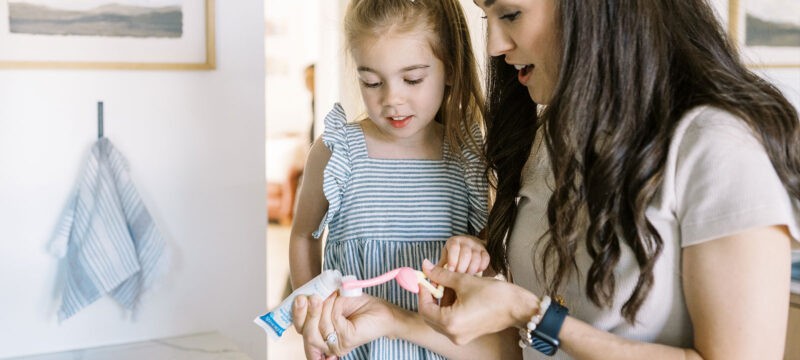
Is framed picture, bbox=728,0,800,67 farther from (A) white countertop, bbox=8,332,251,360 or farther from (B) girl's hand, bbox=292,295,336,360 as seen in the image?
(B) girl's hand, bbox=292,295,336,360

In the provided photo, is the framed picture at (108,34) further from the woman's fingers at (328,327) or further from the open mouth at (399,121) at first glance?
the woman's fingers at (328,327)

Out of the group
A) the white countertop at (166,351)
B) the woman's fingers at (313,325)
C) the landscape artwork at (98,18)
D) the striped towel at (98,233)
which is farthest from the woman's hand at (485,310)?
the landscape artwork at (98,18)

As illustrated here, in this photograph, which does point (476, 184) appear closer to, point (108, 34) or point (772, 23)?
point (108, 34)

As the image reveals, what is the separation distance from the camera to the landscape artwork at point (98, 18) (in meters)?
1.99

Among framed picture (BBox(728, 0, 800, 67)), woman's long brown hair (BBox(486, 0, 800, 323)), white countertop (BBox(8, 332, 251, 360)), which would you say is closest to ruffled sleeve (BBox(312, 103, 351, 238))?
woman's long brown hair (BBox(486, 0, 800, 323))

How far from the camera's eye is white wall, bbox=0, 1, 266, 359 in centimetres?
204

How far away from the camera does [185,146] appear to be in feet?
7.16

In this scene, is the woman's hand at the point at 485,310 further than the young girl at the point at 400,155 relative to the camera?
No

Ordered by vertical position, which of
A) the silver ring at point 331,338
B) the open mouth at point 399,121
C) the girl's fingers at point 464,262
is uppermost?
the open mouth at point 399,121

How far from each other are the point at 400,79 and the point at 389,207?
253 mm

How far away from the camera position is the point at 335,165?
5.27ft

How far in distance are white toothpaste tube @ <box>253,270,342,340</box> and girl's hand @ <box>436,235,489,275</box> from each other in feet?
0.58

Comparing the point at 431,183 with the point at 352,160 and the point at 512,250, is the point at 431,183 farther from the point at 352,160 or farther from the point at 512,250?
the point at 512,250

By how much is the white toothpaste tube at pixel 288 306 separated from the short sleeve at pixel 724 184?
22.4 inches
